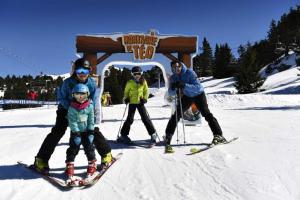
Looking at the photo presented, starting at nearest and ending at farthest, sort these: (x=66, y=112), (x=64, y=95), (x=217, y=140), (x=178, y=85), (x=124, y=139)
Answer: (x=64, y=95) < (x=66, y=112) < (x=217, y=140) < (x=178, y=85) < (x=124, y=139)

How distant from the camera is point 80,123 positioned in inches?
245

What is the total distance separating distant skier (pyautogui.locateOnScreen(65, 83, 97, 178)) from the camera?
613 cm

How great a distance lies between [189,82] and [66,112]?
3013 millimetres

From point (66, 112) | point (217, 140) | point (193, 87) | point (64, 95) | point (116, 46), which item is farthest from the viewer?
point (116, 46)

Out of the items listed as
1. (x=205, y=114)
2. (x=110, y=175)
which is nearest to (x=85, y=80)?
(x=110, y=175)

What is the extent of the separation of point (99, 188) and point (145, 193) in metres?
0.76

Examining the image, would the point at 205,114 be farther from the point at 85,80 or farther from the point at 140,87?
the point at 85,80

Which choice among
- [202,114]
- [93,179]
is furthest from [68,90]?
[202,114]

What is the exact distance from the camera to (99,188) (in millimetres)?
5895

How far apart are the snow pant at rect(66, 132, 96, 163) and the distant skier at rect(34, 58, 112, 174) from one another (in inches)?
13.7

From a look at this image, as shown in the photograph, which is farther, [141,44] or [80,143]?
[141,44]

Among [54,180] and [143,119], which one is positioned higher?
[143,119]

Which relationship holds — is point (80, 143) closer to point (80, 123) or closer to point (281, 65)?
point (80, 123)

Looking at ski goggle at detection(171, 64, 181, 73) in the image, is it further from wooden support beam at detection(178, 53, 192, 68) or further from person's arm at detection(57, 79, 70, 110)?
wooden support beam at detection(178, 53, 192, 68)
